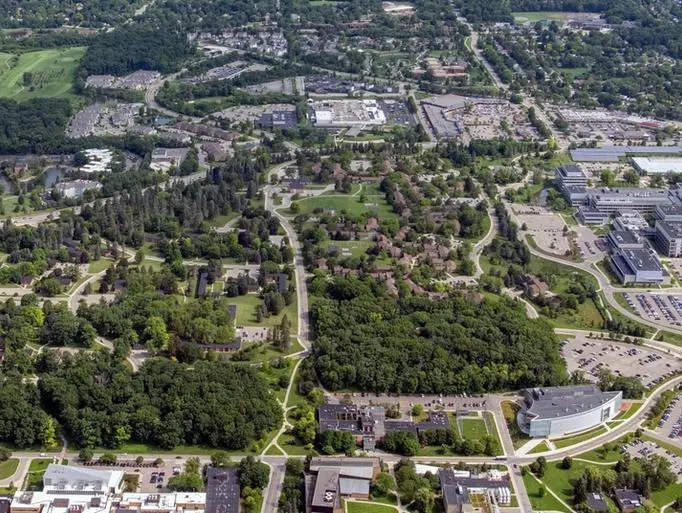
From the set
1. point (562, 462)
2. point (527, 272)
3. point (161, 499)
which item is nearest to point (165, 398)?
point (161, 499)

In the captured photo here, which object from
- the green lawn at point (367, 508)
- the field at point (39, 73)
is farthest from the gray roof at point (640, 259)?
the field at point (39, 73)

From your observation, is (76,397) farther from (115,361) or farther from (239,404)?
(239,404)

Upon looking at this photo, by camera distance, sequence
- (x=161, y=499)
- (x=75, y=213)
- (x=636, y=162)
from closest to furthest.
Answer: (x=161, y=499)
(x=75, y=213)
(x=636, y=162)

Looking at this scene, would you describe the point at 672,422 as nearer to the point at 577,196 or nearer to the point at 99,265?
the point at 577,196

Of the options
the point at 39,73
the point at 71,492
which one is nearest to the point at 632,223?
the point at 71,492

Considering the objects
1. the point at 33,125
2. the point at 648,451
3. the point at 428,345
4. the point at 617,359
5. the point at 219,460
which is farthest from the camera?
the point at 33,125

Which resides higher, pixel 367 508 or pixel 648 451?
pixel 367 508
